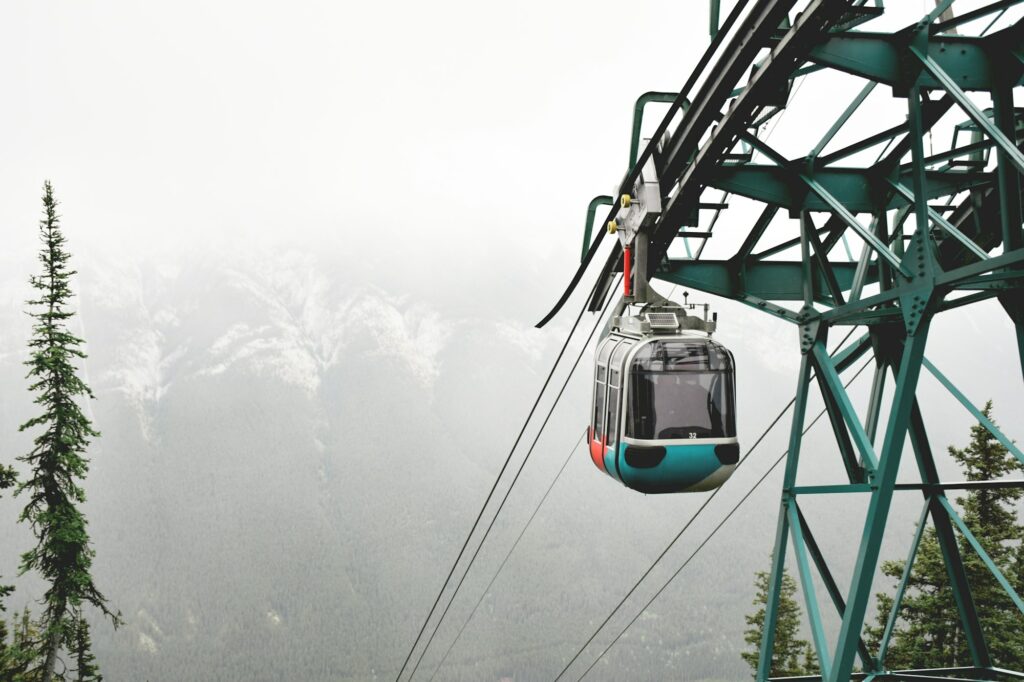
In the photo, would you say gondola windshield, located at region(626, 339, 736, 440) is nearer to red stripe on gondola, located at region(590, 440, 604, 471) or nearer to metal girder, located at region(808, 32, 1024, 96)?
red stripe on gondola, located at region(590, 440, 604, 471)

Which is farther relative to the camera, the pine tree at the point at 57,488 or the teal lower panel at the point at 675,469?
the pine tree at the point at 57,488

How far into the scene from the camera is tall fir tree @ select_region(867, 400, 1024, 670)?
21.9m

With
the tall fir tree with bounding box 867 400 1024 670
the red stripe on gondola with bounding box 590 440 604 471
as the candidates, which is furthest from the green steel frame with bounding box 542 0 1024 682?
the tall fir tree with bounding box 867 400 1024 670

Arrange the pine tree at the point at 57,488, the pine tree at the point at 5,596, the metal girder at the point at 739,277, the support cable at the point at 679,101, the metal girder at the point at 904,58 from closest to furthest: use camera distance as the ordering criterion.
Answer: the support cable at the point at 679,101, the metal girder at the point at 904,58, the metal girder at the point at 739,277, the pine tree at the point at 5,596, the pine tree at the point at 57,488

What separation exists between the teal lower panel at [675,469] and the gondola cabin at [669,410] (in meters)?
0.01

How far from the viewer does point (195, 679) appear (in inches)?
7190

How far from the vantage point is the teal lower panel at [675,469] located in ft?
26.0

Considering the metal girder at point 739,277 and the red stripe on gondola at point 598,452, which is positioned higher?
the metal girder at point 739,277

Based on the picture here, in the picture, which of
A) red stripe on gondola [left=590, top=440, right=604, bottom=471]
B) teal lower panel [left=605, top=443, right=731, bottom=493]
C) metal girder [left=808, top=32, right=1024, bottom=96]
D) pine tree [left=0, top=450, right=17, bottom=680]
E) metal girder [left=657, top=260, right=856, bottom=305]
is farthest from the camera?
pine tree [left=0, top=450, right=17, bottom=680]

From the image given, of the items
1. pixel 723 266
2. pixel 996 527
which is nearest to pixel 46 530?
pixel 723 266

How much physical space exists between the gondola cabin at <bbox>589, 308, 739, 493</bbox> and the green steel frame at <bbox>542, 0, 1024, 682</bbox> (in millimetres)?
945

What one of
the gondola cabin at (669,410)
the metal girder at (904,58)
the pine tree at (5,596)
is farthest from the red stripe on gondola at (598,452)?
the pine tree at (5,596)

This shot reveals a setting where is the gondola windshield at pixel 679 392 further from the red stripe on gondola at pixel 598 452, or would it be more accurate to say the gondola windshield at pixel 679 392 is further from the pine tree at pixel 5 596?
the pine tree at pixel 5 596

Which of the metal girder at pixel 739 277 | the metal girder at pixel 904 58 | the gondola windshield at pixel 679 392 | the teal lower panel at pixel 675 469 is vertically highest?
the metal girder at pixel 904 58
